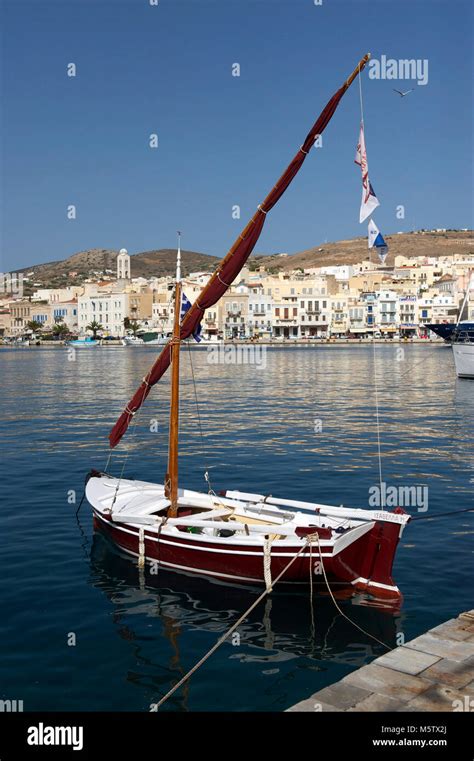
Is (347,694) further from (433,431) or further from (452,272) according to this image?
(452,272)

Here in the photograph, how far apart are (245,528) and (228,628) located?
1.91 meters

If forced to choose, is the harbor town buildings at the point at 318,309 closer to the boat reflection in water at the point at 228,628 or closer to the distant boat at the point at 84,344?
the distant boat at the point at 84,344

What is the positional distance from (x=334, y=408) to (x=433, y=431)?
842 centimetres

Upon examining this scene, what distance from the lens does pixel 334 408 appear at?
127 feet

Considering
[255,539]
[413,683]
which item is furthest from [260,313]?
[413,683]

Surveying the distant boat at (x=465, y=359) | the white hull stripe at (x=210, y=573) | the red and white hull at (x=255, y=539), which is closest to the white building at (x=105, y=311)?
the distant boat at (x=465, y=359)

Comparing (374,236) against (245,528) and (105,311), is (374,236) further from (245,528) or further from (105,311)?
(105,311)

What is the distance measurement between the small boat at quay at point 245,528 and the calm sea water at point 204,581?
414 millimetres

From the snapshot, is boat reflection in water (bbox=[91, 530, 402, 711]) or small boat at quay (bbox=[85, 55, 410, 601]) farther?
small boat at quay (bbox=[85, 55, 410, 601])

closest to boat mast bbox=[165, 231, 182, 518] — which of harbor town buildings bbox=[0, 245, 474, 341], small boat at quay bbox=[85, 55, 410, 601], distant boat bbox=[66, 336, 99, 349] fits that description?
small boat at quay bbox=[85, 55, 410, 601]

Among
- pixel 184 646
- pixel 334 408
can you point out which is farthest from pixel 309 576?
pixel 334 408

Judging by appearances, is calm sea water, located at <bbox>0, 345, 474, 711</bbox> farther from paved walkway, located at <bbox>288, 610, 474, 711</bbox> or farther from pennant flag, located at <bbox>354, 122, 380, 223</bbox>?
pennant flag, located at <bbox>354, 122, 380, 223</bbox>

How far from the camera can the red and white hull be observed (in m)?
11.5

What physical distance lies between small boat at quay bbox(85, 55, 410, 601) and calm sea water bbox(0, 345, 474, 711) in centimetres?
41
